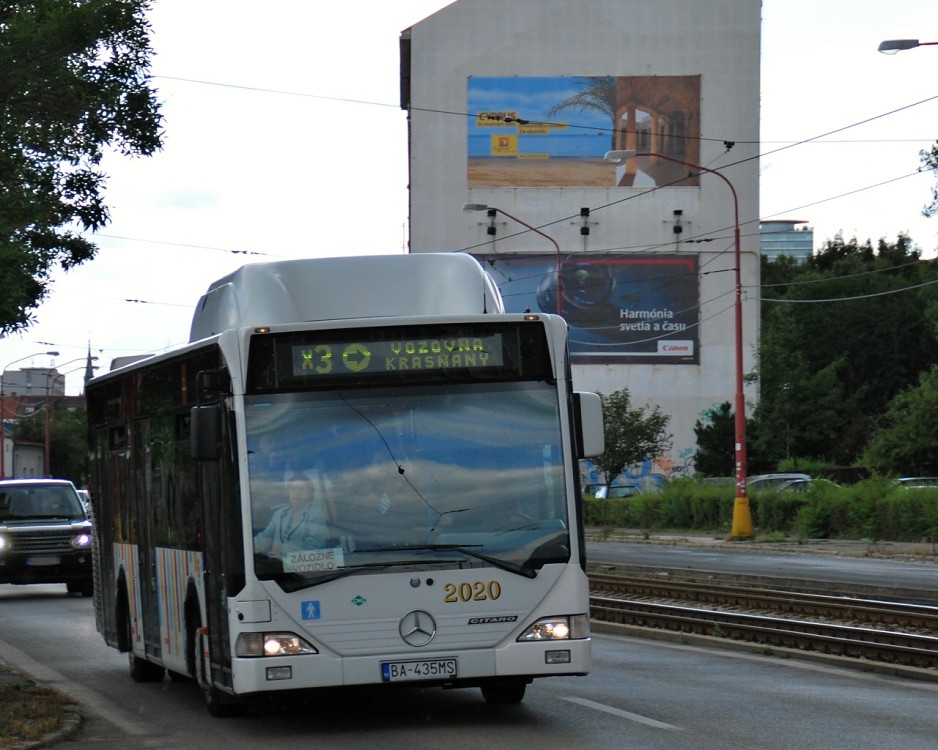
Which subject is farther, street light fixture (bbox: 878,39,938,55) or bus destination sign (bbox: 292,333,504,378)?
street light fixture (bbox: 878,39,938,55)

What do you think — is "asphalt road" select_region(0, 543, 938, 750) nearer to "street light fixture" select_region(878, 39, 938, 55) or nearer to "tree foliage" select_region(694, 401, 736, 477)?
"street light fixture" select_region(878, 39, 938, 55)

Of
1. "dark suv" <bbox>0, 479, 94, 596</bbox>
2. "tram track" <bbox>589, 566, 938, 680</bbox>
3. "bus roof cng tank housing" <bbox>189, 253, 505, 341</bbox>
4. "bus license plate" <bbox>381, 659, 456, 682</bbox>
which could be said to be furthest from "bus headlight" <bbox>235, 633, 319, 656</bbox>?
"dark suv" <bbox>0, 479, 94, 596</bbox>

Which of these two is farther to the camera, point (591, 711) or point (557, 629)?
point (591, 711)

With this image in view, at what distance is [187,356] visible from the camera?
1130 cm

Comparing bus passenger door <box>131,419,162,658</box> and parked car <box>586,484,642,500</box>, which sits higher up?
bus passenger door <box>131,419,162,658</box>

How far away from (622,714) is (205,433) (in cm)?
333

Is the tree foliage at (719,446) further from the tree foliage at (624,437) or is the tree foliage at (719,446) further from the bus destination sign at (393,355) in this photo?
the bus destination sign at (393,355)

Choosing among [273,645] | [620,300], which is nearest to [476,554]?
[273,645]

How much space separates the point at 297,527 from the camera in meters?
9.96

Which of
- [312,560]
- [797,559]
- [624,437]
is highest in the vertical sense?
[624,437]

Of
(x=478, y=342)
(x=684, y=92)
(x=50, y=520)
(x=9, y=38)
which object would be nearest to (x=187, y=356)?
(x=478, y=342)

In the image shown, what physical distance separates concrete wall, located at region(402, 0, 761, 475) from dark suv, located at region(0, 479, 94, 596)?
155 feet

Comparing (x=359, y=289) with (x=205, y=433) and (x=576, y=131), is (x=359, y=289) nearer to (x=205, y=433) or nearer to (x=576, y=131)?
(x=205, y=433)

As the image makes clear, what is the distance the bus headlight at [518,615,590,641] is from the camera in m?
10.1
